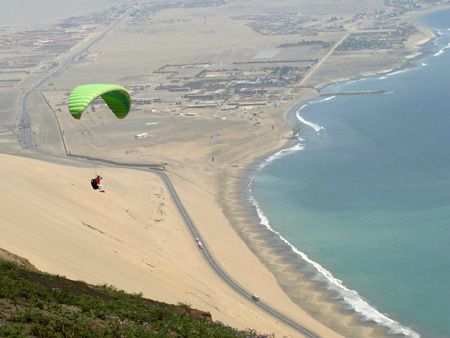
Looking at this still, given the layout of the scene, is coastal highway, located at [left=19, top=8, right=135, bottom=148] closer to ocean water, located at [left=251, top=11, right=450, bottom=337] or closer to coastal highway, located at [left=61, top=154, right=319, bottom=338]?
coastal highway, located at [left=61, top=154, right=319, bottom=338]

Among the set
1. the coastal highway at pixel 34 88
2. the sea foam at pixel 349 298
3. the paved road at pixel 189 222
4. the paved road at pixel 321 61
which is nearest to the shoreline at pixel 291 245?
the sea foam at pixel 349 298

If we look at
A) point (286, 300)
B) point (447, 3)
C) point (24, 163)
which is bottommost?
point (286, 300)

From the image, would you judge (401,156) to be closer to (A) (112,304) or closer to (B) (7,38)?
(A) (112,304)

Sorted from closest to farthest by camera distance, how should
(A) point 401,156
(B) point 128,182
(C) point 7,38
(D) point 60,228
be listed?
(D) point 60,228 < (B) point 128,182 < (A) point 401,156 < (C) point 7,38

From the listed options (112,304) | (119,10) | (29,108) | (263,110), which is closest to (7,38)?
(119,10)

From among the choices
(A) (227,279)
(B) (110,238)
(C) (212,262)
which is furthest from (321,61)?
(B) (110,238)

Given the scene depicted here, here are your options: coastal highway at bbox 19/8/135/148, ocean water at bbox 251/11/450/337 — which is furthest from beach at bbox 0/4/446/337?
ocean water at bbox 251/11/450/337
